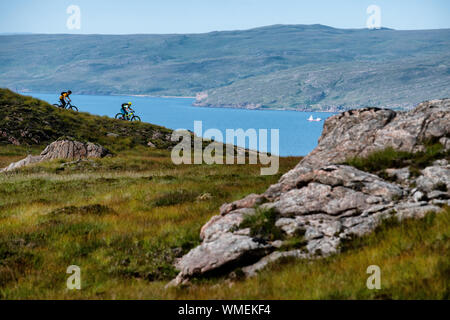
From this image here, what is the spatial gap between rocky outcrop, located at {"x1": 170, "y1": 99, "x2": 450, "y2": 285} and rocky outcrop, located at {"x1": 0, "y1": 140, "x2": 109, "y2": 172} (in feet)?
88.5

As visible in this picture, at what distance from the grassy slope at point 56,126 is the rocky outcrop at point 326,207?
131 feet

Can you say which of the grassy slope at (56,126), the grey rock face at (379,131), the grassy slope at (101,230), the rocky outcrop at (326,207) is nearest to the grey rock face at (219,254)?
the rocky outcrop at (326,207)

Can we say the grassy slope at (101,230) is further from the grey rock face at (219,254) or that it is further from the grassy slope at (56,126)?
the grassy slope at (56,126)

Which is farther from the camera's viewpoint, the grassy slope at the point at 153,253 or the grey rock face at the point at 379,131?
the grey rock face at the point at 379,131

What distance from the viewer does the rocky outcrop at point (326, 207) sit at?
10.1 m

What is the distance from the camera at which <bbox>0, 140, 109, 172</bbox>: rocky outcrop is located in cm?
3681

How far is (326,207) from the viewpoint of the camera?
11.4 metres

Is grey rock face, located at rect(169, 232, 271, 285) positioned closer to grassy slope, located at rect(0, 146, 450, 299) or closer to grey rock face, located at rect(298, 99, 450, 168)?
grassy slope, located at rect(0, 146, 450, 299)

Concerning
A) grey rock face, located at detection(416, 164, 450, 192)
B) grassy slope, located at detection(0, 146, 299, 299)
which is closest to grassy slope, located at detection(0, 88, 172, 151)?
grassy slope, located at detection(0, 146, 299, 299)

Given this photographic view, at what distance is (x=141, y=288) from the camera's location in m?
9.34

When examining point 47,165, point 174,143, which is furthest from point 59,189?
point 174,143

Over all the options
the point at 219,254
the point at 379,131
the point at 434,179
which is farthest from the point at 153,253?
the point at 379,131
